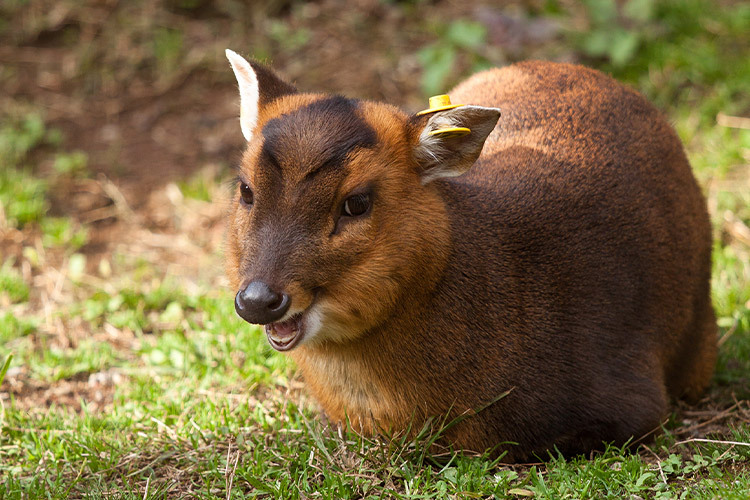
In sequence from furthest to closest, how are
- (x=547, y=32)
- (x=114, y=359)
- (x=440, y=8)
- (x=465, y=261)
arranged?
(x=440, y=8) → (x=547, y=32) → (x=114, y=359) → (x=465, y=261)

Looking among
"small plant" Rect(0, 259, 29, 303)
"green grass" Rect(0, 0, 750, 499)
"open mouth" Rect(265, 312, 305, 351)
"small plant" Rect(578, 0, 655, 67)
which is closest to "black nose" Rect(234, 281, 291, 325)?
"open mouth" Rect(265, 312, 305, 351)

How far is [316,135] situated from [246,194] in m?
0.43

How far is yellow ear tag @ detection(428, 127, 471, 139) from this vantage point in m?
3.72

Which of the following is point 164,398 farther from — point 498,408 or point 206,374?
point 498,408

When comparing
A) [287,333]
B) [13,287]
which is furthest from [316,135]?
[13,287]

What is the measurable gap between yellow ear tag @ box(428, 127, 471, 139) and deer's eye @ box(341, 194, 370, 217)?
1.37 feet

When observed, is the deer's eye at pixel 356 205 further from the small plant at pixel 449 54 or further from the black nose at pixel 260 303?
the small plant at pixel 449 54

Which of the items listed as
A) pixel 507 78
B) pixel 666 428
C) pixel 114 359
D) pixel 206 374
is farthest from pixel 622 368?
pixel 114 359

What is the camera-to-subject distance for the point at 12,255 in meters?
6.56

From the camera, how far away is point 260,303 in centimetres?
340

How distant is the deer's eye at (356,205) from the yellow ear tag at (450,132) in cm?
42

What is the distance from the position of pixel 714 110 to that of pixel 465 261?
438 centimetres

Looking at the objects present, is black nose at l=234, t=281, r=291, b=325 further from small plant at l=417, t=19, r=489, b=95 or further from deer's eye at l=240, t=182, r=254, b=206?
small plant at l=417, t=19, r=489, b=95

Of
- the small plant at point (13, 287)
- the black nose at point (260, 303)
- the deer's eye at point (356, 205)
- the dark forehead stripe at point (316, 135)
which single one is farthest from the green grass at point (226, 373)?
the dark forehead stripe at point (316, 135)
